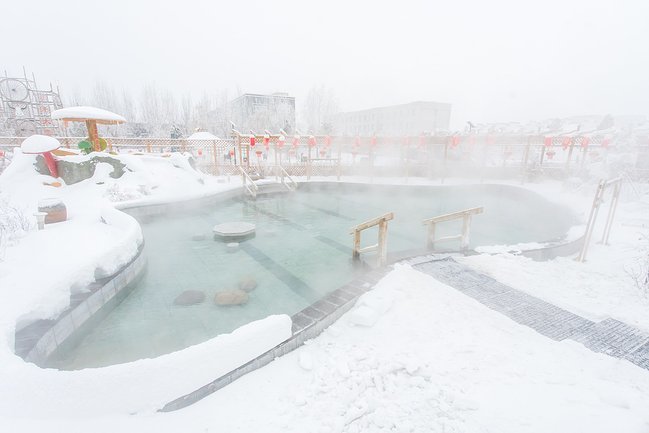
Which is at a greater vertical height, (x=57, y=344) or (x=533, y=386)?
(x=533, y=386)

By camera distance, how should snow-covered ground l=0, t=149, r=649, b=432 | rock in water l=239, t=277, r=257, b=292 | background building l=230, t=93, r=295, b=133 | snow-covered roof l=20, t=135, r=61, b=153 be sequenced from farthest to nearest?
background building l=230, t=93, r=295, b=133 → snow-covered roof l=20, t=135, r=61, b=153 → rock in water l=239, t=277, r=257, b=292 → snow-covered ground l=0, t=149, r=649, b=432

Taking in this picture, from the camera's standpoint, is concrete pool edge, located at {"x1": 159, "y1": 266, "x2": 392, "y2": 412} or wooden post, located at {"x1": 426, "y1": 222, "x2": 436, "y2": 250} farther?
wooden post, located at {"x1": 426, "y1": 222, "x2": 436, "y2": 250}

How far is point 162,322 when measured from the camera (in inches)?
180

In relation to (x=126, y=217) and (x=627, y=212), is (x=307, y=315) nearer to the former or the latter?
(x=126, y=217)

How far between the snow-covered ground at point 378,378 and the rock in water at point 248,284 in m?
2.29

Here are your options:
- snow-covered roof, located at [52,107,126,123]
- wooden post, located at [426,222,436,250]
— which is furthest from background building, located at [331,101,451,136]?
wooden post, located at [426,222,436,250]

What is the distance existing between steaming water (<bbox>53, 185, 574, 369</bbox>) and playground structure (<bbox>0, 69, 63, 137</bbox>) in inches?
704

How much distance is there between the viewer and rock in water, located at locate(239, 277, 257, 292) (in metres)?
5.55

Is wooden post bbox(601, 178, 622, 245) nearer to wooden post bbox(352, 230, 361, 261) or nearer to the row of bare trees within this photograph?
wooden post bbox(352, 230, 361, 261)

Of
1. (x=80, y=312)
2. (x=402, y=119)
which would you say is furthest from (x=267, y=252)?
(x=402, y=119)

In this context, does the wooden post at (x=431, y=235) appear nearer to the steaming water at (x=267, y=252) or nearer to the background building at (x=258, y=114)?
the steaming water at (x=267, y=252)

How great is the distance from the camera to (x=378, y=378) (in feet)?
9.02

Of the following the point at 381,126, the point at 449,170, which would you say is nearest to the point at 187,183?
the point at 449,170

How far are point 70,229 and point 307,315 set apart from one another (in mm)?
5668
